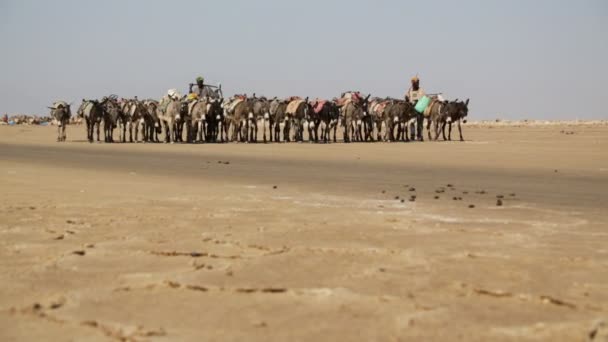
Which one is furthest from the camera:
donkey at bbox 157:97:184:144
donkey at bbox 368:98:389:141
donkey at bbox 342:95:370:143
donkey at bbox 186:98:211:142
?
donkey at bbox 368:98:389:141

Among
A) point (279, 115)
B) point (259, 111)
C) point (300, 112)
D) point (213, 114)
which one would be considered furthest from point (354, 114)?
point (213, 114)

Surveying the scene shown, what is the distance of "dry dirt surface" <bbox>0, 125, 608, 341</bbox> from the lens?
4172mm

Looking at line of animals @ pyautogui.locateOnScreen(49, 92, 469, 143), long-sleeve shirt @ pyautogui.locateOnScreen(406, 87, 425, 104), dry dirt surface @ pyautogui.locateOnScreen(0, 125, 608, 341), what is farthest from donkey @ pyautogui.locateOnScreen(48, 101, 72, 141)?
dry dirt surface @ pyautogui.locateOnScreen(0, 125, 608, 341)

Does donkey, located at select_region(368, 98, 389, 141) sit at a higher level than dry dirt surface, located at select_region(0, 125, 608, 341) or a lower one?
higher

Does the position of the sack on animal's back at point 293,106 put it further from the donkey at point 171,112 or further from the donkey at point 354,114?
the donkey at point 171,112

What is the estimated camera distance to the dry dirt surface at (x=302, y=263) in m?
4.17

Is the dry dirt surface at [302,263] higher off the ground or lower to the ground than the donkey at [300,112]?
lower

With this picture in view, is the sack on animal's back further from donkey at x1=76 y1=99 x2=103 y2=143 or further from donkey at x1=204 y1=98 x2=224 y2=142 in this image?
donkey at x1=76 y1=99 x2=103 y2=143

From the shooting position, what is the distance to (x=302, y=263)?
230 inches

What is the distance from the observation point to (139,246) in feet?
21.7

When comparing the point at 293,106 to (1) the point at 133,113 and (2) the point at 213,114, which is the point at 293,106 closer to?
(2) the point at 213,114

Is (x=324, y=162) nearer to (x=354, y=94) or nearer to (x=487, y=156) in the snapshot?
(x=487, y=156)

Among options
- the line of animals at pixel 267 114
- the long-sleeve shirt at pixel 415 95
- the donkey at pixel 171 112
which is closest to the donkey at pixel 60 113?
the line of animals at pixel 267 114

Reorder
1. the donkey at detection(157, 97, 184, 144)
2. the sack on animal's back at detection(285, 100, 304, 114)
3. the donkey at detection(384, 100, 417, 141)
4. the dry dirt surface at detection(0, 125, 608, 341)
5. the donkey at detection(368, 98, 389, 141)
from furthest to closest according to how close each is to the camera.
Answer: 1. the donkey at detection(368, 98, 389, 141)
2. the donkey at detection(384, 100, 417, 141)
3. the sack on animal's back at detection(285, 100, 304, 114)
4. the donkey at detection(157, 97, 184, 144)
5. the dry dirt surface at detection(0, 125, 608, 341)
